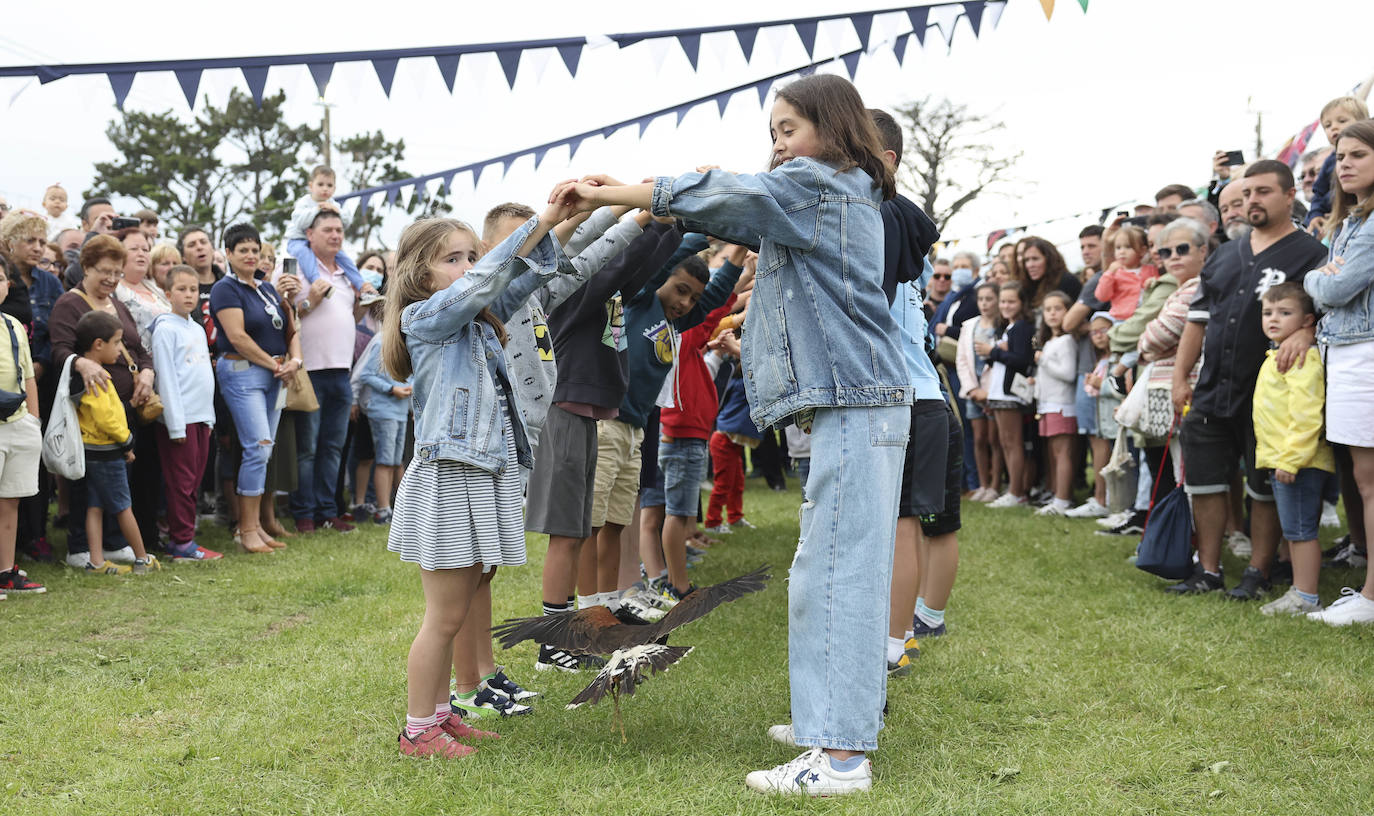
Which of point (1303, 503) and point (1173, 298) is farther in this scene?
→ point (1173, 298)

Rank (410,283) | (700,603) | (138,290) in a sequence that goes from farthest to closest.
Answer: (138,290)
(410,283)
(700,603)

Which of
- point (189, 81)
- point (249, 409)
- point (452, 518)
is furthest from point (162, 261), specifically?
point (452, 518)

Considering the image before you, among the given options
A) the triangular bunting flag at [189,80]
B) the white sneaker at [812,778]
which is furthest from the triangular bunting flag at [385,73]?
the white sneaker at [812,778]

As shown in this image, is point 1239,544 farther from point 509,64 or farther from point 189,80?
point 189,80

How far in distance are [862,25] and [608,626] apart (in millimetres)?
4228

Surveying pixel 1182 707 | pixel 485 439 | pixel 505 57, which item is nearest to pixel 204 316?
pixel 505 57

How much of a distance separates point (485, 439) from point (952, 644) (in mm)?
2399

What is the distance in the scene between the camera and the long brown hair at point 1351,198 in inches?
191

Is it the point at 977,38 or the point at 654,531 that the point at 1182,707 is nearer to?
the point at 654,531

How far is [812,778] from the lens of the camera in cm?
292

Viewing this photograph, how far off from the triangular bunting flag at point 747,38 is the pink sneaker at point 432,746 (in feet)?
14.0

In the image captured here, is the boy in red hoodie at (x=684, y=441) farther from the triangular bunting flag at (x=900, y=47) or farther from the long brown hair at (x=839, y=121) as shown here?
the long brown hair at (x=839, y=121)

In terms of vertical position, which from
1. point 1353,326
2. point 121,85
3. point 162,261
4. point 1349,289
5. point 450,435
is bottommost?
point 450,435

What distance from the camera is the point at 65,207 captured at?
1020 cm
